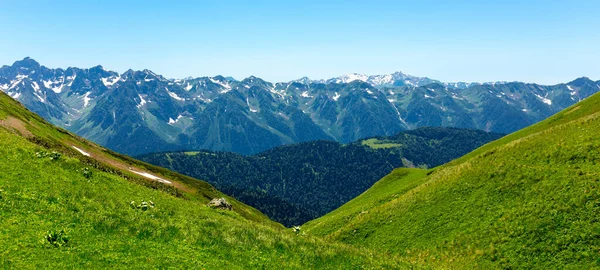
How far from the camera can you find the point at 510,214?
37.7 m

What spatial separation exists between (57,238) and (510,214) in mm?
38907

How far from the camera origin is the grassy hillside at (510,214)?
31.9 m

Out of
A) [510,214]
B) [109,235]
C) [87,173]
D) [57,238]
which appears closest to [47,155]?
[87,173]

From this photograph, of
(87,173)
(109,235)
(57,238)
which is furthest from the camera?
(87,173)

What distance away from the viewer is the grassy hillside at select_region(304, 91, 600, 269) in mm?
31891

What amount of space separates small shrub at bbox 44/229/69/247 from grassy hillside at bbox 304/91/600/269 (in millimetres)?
27345

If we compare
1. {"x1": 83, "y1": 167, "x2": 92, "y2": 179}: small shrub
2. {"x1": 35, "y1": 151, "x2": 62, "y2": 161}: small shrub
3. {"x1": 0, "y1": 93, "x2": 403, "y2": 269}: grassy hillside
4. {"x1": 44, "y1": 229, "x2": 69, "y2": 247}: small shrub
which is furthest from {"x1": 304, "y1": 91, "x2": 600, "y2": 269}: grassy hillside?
{"x1": 35, "y1": 151, "x2": 62, "y2": 161}: small shrub

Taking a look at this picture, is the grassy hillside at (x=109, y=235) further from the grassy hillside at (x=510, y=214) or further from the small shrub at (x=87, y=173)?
the grassy hillside at (x=510, y=214)

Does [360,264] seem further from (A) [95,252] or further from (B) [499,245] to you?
(A) [95,252]

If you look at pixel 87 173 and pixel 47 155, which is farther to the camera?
pixel 47 155

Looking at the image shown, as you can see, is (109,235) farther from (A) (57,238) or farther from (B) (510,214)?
(B) (510,214)

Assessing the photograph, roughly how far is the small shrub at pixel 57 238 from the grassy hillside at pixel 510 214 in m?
27.3

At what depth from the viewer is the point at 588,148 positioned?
1706 inches

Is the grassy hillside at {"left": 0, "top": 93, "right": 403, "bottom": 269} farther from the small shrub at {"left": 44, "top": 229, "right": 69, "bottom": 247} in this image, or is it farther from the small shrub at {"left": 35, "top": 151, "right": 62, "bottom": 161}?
the small shrub at {"left": 35, "top": 151, "right": 62, "bottom": 161}
